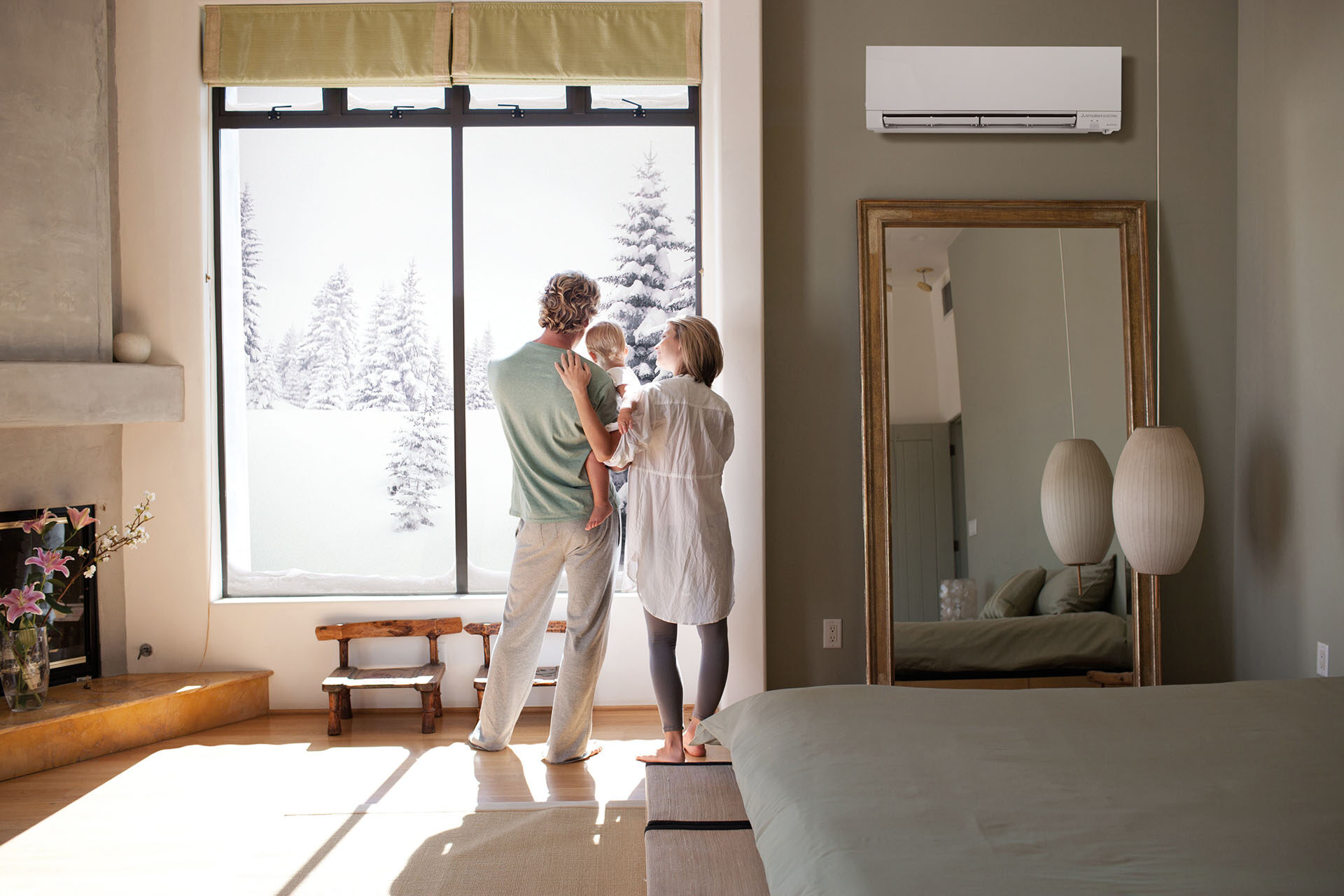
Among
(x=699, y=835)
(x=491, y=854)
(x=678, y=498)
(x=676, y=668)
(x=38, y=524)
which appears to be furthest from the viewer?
(x=38, y=524)

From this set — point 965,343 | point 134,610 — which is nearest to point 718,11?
point 965,343

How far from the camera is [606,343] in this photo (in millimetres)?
3266

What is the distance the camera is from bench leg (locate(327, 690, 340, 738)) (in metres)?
3.42

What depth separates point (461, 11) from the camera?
12.0 feet

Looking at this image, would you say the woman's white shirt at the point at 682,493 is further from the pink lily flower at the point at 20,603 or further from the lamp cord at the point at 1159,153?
the pink lily flower at the point at 20,603

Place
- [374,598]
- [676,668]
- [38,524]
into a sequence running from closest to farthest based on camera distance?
[676,668]
[38,524]
[374,598]

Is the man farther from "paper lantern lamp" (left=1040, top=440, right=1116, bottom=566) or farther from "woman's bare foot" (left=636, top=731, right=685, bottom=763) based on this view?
"paper lantern lamp" (left=1040, top=440, right=1116, bottom=566)

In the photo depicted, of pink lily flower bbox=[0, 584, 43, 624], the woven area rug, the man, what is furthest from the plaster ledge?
the woven area rug

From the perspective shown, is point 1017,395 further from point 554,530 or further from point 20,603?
point 20,603

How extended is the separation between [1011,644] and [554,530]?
1665 millimetres

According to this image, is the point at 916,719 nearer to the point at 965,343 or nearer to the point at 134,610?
the point at 965,343

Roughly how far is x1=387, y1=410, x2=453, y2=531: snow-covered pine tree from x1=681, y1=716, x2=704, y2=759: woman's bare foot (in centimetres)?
150

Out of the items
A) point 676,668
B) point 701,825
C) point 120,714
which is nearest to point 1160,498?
point 676,668

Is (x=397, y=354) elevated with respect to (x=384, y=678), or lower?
elevated
